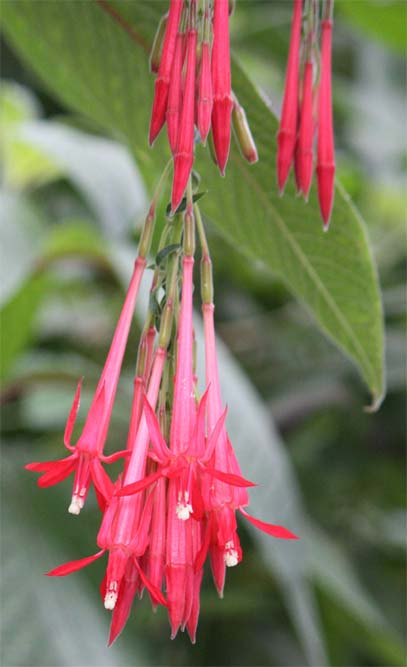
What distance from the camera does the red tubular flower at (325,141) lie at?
0.51 meters

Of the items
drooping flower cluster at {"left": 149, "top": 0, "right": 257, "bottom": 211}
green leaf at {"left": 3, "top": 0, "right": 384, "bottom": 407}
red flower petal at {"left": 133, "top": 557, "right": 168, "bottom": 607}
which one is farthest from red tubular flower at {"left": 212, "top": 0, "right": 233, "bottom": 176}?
red flower petal at {"left": 133, "top": 557, "right": 168, "bottom": 607}

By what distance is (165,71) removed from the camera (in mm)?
469

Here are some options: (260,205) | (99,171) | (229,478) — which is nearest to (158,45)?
(260,205)

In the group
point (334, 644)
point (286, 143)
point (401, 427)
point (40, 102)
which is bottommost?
point (334, 644)

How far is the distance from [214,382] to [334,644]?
3.12ft

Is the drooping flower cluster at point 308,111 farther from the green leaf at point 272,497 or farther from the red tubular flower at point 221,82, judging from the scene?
the green leaf at point 272,497

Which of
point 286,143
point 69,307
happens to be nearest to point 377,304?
point 286,143

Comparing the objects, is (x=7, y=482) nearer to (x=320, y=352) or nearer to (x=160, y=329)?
(x=320, y=352)

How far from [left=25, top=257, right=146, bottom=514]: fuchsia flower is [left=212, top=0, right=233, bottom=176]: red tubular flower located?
3.5 inches

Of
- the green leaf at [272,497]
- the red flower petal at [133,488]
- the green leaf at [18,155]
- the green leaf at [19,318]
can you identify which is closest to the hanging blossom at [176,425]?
the red flower petal at [133,488]

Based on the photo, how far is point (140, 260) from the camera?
1.64ft

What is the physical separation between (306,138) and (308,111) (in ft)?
0.06

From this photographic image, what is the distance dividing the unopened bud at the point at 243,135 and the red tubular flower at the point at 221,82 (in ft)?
0.11

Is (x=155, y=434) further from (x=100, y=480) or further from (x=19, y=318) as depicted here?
(x=19, y=318)
